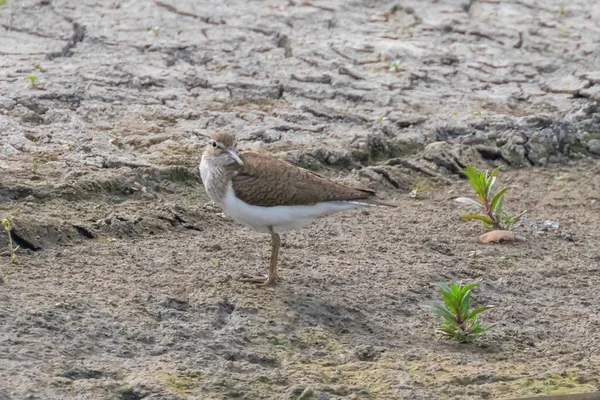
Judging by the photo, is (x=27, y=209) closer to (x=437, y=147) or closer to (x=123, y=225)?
(x=123, y=225)

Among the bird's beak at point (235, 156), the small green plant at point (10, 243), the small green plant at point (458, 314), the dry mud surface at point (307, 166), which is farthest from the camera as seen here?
the bird's beak at point (235, 156)

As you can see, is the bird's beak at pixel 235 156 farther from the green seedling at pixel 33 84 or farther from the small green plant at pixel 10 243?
the green seedling at pixel 33 84

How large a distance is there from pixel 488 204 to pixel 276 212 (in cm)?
177

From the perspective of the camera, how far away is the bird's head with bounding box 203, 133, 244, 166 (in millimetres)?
6172

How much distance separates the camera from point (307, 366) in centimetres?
516

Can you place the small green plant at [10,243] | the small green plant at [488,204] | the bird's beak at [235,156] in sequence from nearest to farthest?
the small green plant at [10,243] → the bird's beak at [235,156] → the small green plant at [488,204]

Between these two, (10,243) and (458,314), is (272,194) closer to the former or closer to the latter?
(458,314)

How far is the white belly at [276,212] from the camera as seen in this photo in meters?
6.00

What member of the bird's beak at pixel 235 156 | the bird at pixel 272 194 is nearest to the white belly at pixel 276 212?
the bird at pixel 272 194

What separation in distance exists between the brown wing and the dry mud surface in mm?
493

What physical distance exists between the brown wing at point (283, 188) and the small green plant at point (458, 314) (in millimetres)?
834

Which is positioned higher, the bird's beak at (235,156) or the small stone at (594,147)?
the bird's beak at (235,156)

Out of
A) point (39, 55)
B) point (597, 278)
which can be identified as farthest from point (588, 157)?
point (39, 55)

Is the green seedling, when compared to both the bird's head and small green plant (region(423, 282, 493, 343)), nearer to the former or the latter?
the bird's head
